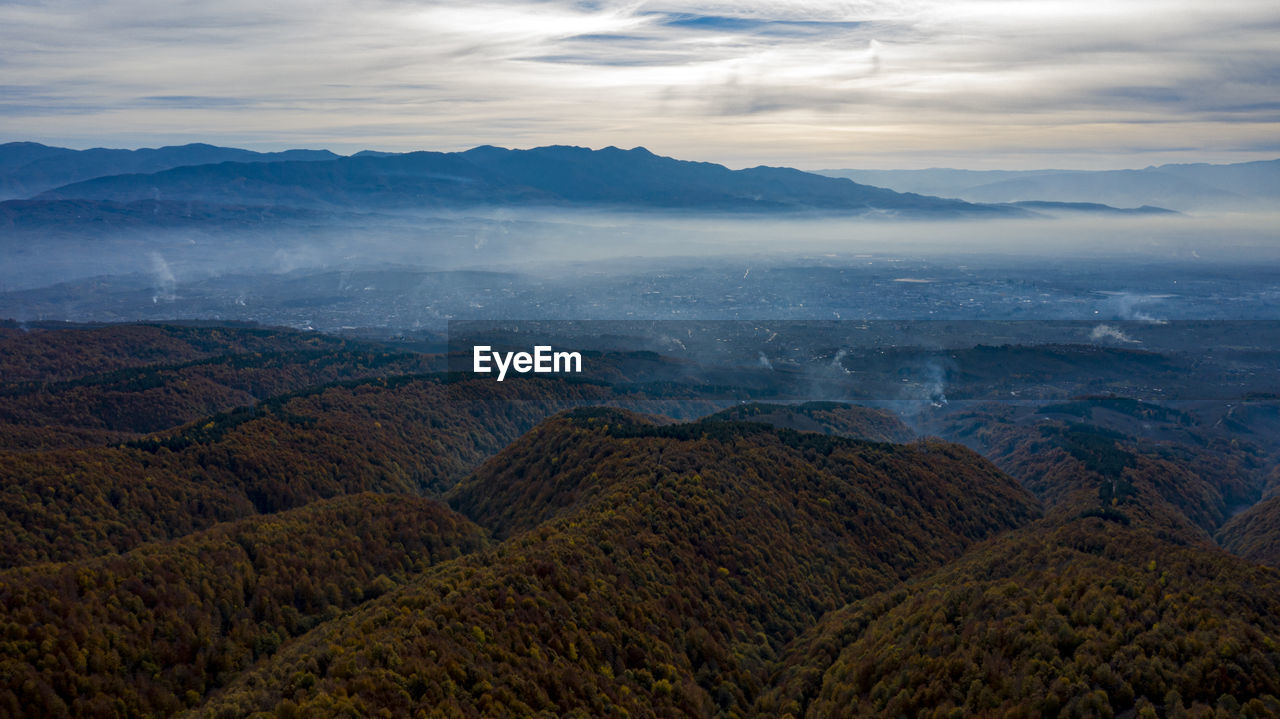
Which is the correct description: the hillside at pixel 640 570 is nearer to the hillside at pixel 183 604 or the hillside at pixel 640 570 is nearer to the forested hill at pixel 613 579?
the forested hill at pixel 613 579

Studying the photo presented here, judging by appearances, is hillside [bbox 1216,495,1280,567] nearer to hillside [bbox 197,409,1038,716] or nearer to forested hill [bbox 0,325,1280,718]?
forested hill [bbox 0,325,1280,718]

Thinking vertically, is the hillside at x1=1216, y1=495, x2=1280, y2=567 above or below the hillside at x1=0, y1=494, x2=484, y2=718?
below

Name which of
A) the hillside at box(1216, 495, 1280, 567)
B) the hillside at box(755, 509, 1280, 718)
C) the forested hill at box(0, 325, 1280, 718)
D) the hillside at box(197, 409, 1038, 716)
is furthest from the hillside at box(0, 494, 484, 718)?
the hillside at box(1216, 495, 1280, 567)

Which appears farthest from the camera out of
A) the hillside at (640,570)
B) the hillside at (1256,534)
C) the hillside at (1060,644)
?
the hillside at (1256,534)

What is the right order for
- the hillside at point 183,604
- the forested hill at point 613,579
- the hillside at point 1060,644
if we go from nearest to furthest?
the hillside at point 1060,644, the forested hill at point 613,579, the hillside at point 183,604

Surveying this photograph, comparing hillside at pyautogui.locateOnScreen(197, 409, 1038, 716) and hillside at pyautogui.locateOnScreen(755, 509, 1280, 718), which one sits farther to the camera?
hillside at pyautogui.locateOnScreen(197, 409, 1038, 716)

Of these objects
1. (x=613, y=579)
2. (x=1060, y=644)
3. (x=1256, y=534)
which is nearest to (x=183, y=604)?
(x=613, y=579)

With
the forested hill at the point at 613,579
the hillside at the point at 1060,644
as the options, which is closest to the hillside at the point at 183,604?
the forested hill at the point at 613,579

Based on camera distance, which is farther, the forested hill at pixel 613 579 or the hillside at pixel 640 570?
the hillside at pixel 640 570

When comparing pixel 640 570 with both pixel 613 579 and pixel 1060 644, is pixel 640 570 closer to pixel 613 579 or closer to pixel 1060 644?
pixel 613 579

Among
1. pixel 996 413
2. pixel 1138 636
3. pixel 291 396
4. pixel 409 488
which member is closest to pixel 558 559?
pixel 1138 636

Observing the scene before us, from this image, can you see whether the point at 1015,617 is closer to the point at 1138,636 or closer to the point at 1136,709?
the point at 1138,636

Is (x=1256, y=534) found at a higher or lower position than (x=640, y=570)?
lower
